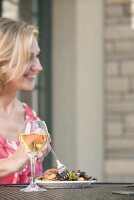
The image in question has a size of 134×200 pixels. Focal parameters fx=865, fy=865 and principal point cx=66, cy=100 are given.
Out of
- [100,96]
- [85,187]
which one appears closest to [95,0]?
[100,96]

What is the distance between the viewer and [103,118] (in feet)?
23.2

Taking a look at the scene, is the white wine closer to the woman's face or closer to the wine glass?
the wine glass

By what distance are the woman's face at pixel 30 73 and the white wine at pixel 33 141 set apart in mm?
766

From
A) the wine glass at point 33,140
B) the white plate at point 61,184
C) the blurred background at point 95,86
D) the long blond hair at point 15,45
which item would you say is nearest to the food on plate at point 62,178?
the white plate at point 61,184

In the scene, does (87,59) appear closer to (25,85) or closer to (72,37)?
(72,37)

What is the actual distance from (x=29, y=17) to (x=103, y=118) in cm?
103

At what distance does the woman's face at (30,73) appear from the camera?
349 cm

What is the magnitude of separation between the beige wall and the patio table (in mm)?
4016

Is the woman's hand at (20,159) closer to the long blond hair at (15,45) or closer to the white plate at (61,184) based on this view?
the white plate at (61,184)

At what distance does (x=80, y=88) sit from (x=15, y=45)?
3660mm

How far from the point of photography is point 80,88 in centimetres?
707

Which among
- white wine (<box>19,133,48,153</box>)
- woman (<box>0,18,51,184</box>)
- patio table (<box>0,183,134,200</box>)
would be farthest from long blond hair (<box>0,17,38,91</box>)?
white wine (<box>19,133,48,153</box>)

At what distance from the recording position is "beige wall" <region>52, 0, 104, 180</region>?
705 centimetres

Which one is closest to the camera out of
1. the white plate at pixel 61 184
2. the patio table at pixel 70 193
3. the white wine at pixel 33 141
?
the patio table at pixel 70 193
